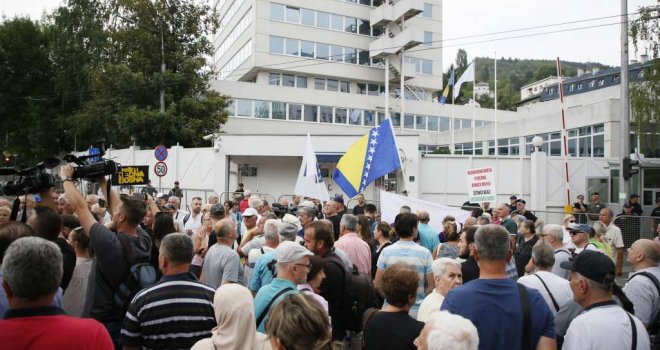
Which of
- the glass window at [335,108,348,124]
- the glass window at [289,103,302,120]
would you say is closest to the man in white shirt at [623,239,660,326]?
the glass window at [289,103,302,120]

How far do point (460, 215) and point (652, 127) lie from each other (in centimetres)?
1590

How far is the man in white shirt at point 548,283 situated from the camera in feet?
16.3

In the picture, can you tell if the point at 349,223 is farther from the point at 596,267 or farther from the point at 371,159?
the point at 371,159

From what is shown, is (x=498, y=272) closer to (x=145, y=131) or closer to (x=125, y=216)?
(x=125, y=216)

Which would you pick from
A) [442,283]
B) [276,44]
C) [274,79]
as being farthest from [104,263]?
[276,44]

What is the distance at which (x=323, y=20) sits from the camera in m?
46.1

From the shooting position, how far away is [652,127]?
22734 mm

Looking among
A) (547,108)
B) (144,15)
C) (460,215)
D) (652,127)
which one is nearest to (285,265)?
(460,215)

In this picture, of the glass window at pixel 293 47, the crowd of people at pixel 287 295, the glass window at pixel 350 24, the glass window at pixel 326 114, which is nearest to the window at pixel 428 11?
the glass window at pixel 350 24

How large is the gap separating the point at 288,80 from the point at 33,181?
39.9m

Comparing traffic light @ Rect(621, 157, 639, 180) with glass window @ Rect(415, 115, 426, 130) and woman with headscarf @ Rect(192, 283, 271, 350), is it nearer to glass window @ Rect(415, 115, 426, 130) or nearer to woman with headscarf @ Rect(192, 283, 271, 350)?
woman with headscarf @ Rect(192, 283, 271, 350)

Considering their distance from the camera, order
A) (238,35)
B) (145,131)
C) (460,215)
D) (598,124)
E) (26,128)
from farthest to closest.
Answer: (238,35) < (26,128) < (145,131) < (598,124) < (460,215)

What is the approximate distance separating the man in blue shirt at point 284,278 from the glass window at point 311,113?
39494 mm

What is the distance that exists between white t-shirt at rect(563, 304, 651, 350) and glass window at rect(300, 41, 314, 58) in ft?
140
